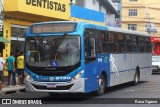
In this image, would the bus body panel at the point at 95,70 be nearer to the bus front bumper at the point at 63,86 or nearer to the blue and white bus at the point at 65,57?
the blue and white bus at the point at 65,57

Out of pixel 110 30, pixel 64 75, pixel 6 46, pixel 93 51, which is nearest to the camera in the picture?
pixel 64 75

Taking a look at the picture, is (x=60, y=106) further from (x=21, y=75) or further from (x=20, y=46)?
(x=20, y=46)

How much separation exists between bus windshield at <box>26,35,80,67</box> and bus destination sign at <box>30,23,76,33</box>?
276 millimetres

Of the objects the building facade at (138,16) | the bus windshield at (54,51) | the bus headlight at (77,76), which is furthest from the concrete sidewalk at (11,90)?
the building facade at (138,16)

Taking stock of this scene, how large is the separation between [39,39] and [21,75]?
21.3 ft

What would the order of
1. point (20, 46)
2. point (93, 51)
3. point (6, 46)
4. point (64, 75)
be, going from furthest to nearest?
1. point (20, 46)
2. point (6, 46)
3. point (93, 51)
4. point (64, 75)

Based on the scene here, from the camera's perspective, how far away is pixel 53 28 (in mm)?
15141

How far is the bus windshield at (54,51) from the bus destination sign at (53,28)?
0.28m

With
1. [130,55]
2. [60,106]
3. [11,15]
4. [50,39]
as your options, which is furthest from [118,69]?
[11,15]

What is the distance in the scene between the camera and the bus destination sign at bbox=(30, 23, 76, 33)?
15.0 m

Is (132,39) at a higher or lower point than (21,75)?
higher

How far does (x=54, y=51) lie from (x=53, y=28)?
0.96m

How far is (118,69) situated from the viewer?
18.9m

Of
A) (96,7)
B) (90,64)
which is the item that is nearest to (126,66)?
(90,64)
